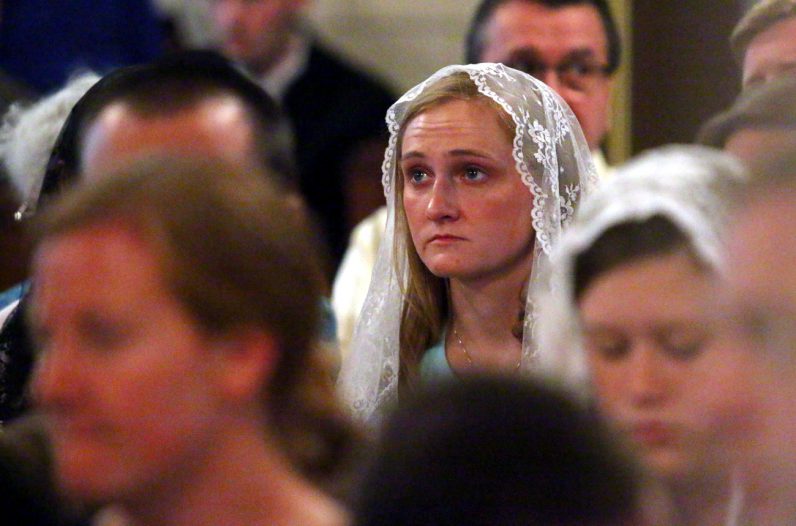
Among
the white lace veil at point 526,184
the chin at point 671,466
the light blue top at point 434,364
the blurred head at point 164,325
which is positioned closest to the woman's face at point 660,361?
the chin at point 671,466

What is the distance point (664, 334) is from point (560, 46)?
7.90 feet

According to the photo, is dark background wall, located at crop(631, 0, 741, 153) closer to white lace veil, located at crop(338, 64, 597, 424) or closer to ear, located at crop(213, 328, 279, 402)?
white lace veil, located at crop(338, 64, 597, 424)

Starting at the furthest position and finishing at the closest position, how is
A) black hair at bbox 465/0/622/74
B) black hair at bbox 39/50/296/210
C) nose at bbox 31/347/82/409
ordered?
black hair at bbox 465/0/622/74 → black hair at bbox 39/50/296/210 → nose at bbox 31/347/82/409

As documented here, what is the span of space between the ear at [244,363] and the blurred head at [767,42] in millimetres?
1726

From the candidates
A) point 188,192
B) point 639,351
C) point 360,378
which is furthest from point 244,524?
point 360,378

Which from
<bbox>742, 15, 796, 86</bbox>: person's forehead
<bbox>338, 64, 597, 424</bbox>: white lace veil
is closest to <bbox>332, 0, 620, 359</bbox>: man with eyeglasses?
<bbox>338, 64, 597, 424</bbox>: white lace veil

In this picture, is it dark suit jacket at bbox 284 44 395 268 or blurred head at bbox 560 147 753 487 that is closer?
blurred head at bbox 560 147 753 487

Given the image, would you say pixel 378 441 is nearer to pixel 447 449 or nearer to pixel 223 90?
pixel 447 449

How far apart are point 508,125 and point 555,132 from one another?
0.13 metres

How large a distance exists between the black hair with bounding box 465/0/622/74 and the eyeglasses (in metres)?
0.10

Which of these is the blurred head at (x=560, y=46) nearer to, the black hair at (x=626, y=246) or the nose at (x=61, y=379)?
the black hair at (x=626, y=246)

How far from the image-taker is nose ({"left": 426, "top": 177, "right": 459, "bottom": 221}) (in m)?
3.35

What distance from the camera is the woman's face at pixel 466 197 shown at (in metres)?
3.36

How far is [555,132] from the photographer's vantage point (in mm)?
3504
